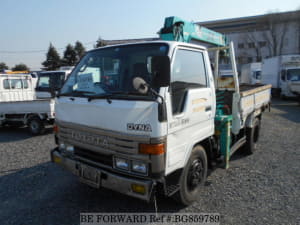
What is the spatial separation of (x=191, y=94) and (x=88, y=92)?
1.36 meters

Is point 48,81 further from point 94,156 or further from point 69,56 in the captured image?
point 69,56

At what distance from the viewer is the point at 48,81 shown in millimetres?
10055

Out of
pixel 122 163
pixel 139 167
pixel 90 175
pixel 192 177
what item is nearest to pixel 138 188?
pixel 139 167

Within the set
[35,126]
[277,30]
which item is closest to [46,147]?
[35,126]

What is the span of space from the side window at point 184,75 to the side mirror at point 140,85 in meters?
0.37

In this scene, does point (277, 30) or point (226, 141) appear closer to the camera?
point (226, 141)

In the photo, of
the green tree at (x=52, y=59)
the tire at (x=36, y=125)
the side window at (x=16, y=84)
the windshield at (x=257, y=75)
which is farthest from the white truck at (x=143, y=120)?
the green tree at (x=52, y=59)

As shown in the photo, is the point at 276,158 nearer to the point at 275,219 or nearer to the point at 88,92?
the point at 275,219

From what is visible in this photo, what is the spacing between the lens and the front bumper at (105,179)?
2297 mm

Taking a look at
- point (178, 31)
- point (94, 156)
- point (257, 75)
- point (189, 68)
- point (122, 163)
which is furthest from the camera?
point (257, 75)

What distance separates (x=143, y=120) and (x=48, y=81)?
30.2 ft

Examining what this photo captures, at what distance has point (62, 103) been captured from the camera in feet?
9.85

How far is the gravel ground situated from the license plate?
58cm

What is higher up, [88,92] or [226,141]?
[88,92]
